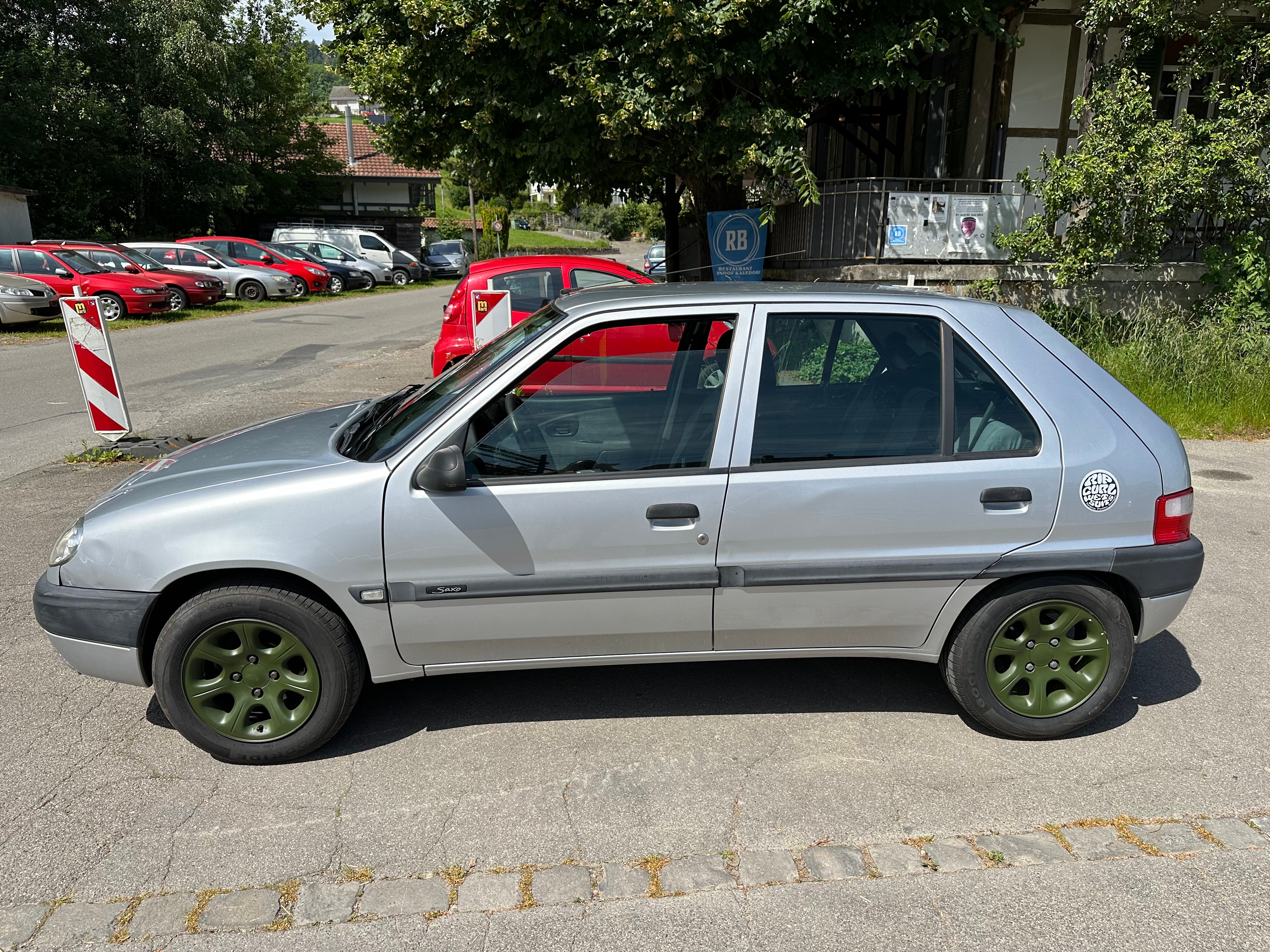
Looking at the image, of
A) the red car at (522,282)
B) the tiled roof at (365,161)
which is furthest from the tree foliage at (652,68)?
the tiled roof at (365,161)

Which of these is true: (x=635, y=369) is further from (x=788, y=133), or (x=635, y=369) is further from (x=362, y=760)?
(x=788, y=133)

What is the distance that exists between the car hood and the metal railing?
8.66m

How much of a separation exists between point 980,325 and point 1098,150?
8.19 m

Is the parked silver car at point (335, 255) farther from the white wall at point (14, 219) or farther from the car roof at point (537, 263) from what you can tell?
the car roof at point (537, 263)

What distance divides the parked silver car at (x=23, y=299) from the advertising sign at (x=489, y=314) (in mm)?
13045

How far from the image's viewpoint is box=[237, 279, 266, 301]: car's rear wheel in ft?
86.0

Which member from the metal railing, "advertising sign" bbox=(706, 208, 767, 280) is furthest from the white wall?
the metal railing

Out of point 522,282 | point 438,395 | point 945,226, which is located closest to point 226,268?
point 522,282

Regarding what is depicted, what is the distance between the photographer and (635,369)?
11.8ft

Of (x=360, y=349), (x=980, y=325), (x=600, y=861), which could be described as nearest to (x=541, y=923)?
(x=600, y=861)

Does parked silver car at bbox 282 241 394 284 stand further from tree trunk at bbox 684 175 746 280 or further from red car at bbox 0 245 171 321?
tree trunk at bbox 684 175 746 280

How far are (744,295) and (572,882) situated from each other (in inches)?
84.6

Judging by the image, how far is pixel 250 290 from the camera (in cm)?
2633

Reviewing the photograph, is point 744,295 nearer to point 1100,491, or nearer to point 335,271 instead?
point 1100,491
